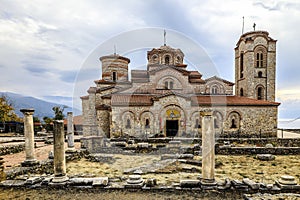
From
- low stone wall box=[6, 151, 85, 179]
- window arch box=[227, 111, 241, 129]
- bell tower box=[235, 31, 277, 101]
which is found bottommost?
low stone wall box=[6, 151, 85, 179]

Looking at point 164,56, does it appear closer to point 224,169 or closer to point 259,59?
point 259,59

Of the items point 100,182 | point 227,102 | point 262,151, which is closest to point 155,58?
point 227,102

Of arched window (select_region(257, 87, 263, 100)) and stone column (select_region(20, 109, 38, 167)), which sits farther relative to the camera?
arched window (select_region(257, 87, 263, 100))

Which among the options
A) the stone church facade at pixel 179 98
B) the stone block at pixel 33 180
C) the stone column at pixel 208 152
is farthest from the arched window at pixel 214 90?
the stone block at pixel 33 180

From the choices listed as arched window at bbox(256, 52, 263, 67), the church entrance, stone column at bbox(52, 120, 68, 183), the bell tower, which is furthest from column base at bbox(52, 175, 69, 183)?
arched window at bbox(256, 52, 263, 67)

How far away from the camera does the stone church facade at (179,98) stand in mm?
17875

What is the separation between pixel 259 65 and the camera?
74.1 feet

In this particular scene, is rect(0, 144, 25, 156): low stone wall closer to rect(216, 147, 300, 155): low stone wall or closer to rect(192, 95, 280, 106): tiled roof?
rect(216, 147, 300, 155): low stone wall

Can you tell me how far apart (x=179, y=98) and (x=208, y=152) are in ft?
40.9

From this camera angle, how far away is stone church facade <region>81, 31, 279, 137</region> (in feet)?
58.6

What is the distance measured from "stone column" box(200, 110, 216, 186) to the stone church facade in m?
11.9

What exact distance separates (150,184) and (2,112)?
95.4ft

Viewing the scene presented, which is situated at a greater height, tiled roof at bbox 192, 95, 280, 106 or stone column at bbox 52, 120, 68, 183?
tiled roof at bbox 192, 95, 280, 106

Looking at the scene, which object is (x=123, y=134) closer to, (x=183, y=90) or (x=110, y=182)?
(x=183, y=90)
